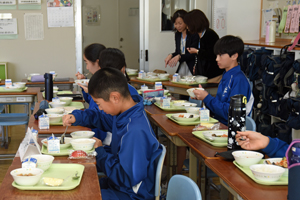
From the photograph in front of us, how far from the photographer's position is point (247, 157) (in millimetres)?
1746

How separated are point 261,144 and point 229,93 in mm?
1232

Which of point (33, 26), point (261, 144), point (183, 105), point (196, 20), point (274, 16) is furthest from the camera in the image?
point (33, 26)

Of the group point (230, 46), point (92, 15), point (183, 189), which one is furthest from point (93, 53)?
point (92, 15)

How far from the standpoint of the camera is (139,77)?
5258 millimetres

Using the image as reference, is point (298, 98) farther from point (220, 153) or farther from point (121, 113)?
point (121, 113)

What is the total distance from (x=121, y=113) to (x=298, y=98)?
249 centimetres

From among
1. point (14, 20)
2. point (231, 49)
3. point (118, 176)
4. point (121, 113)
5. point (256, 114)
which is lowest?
point (256, 114)

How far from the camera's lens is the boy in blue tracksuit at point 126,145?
1.73 meters

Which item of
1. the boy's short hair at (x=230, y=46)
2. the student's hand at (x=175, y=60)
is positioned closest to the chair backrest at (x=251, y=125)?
the boy's short hair at (x=230, y=46)

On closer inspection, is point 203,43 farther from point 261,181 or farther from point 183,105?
point 261,181

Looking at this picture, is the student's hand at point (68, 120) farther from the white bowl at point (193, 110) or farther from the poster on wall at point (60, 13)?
the poster on wall at point (60, 13)

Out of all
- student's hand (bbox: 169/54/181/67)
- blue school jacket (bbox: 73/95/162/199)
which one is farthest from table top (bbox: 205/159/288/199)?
student's hand (bbox: 169/54/181/67)

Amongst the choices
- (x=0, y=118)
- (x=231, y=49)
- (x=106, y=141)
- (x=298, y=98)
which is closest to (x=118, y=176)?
(x=106, y=141)

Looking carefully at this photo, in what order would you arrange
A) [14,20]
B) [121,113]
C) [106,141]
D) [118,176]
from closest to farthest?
1. [118,176]
2. [121,113]
3. [106,141]
4. [14,20]
